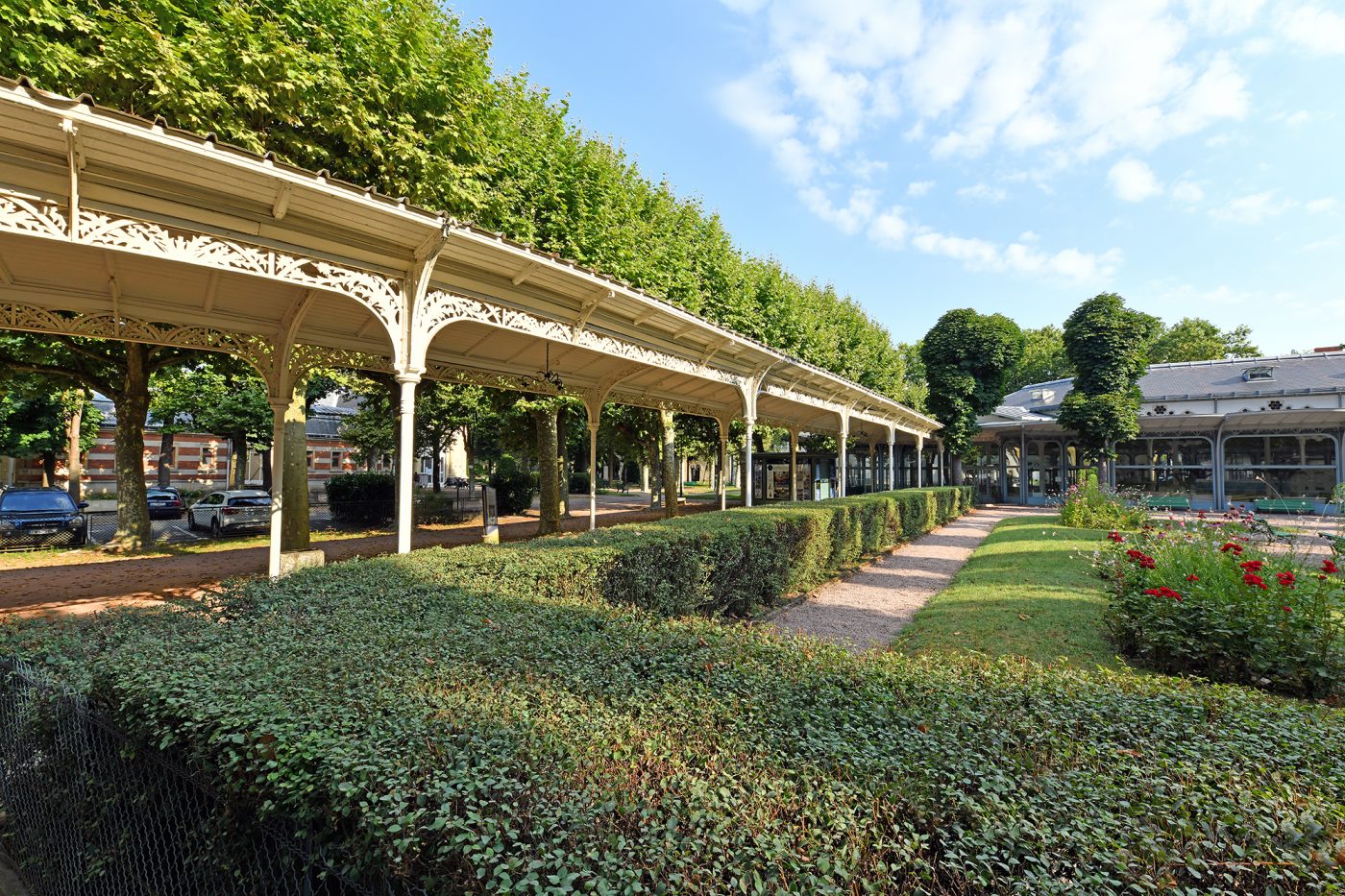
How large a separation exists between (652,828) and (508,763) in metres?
0.54

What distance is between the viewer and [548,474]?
1627 centimetres

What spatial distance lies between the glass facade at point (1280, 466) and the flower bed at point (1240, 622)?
94.3ft

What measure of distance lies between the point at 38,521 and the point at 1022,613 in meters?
21.5

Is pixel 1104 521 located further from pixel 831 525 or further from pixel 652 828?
pixel 652 828

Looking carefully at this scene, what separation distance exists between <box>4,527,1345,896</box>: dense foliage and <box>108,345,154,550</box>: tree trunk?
12.9m

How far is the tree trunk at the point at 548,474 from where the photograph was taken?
15945 millimetres

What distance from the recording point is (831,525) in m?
11.2

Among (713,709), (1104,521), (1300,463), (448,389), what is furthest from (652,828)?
(1300,463)

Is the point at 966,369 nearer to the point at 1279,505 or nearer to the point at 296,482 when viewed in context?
the point at 1279,505

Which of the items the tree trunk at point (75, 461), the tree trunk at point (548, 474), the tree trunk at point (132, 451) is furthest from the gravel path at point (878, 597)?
the tree trunk at point (75, 461)

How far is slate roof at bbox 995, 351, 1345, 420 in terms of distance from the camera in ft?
88.1

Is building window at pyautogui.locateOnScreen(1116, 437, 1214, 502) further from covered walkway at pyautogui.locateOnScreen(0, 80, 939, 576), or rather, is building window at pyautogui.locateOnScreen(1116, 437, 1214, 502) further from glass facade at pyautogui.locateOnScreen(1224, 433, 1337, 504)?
covered walkway at pyautogui.locateOnScreen(0, 80, 939, 576)

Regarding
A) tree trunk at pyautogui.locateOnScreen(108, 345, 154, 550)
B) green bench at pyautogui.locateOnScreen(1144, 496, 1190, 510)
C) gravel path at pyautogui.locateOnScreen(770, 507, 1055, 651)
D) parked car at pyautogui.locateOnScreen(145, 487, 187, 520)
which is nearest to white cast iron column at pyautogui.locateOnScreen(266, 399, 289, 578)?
tree trunk at pyautogui.locateOnScreen(108, 345, 154, 550)

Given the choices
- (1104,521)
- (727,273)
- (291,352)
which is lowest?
(1104,521)
